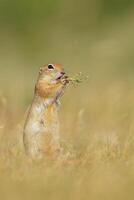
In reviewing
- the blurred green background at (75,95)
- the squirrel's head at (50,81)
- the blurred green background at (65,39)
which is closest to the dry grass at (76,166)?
the blurred green background at (75,95)

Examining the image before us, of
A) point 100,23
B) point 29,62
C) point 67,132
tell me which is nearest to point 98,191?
point 67,132

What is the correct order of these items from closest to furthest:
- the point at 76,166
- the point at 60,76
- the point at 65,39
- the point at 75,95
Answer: the point at 76,166
the point at 60,76
the point at 75,95
the point at 65,39

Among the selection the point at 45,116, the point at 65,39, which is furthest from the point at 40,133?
the point at 65,39

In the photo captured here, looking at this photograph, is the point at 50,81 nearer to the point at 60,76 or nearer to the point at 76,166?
the point at 60,76

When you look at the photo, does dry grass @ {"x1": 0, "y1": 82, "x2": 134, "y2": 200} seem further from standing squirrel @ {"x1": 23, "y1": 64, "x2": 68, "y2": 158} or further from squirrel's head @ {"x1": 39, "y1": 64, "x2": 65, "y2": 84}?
squirrel's head @ {"x1": 39, "y1": 64, "x2": 65, "y2": 84}

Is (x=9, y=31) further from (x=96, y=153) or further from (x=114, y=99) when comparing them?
(x=96, y=153)

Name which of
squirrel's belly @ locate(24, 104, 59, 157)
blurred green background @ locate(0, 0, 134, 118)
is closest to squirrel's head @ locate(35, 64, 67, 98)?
squirrel's belly @ locate(24, 104, 59, 157)

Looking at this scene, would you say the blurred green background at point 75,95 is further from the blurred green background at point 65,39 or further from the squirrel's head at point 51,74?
the squirrel's head at point 51,74
